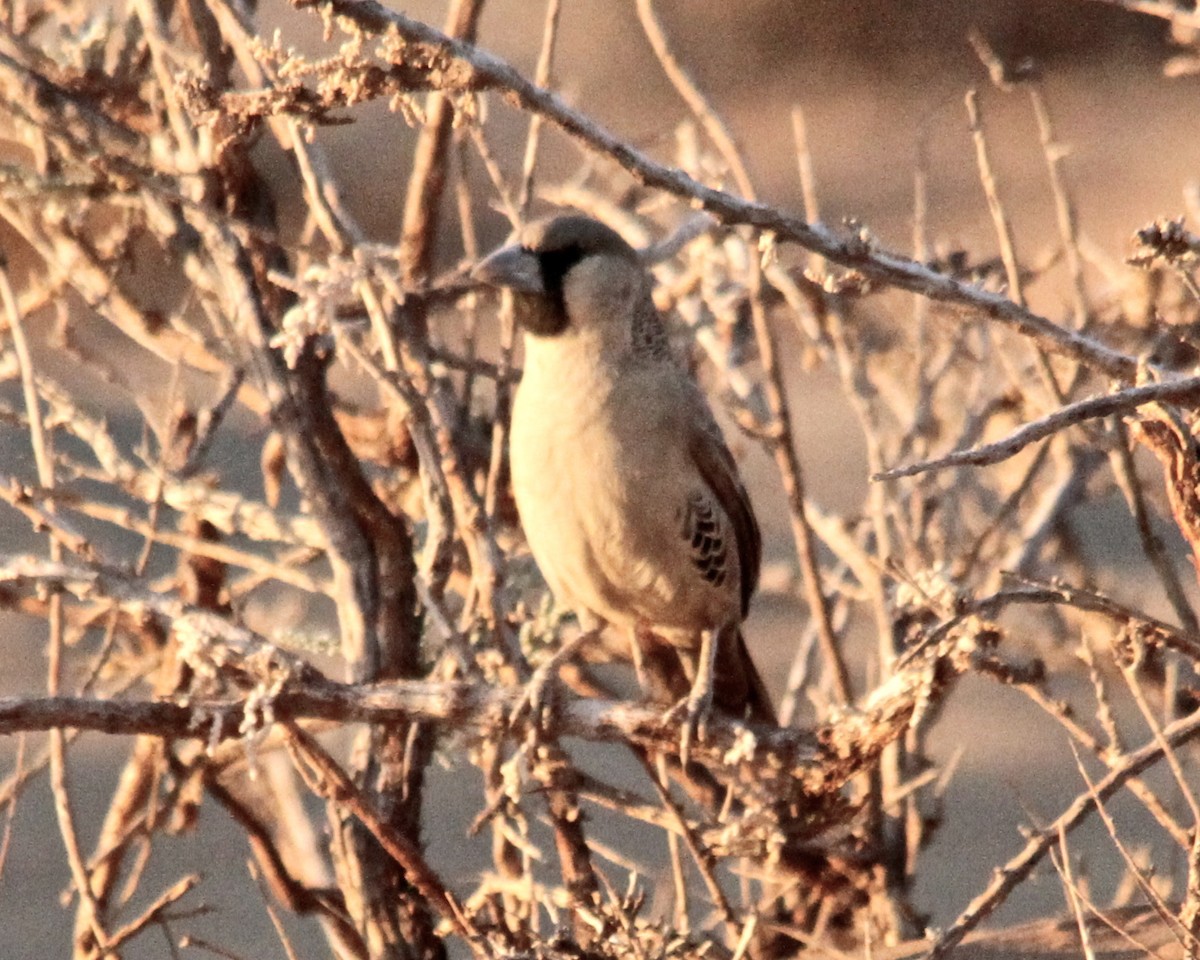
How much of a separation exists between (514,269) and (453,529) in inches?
19.5

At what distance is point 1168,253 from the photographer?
2.05 meters

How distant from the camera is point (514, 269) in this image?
3.40 meters

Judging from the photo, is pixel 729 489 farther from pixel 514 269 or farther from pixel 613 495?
pixel 514 269

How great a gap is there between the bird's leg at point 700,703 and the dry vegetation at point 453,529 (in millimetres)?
44

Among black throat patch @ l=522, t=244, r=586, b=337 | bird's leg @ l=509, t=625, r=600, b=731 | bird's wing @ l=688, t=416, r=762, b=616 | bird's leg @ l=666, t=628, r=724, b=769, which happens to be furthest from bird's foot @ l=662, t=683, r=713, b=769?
black throat patch @ l=522, t=244, r=586, b=337

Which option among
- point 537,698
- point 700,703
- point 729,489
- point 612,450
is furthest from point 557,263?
point 537,698

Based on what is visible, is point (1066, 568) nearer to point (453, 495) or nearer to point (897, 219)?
point (453, 495)

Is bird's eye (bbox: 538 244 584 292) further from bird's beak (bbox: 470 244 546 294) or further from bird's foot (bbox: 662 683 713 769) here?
bird's foot (bbox: 662 683 713 769)

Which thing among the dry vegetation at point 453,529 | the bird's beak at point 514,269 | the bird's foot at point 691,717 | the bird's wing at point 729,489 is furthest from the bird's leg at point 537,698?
the bird's beak at point 514,269

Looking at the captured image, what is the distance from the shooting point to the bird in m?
3.41

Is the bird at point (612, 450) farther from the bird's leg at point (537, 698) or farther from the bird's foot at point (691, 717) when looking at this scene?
the bird's leg at point (537, 698)

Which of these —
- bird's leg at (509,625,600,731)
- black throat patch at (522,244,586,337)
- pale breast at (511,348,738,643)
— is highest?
black throat patch at (522,244,586,337)

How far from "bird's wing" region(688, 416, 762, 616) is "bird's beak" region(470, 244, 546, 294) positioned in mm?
411

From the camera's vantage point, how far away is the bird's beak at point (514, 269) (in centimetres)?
335
